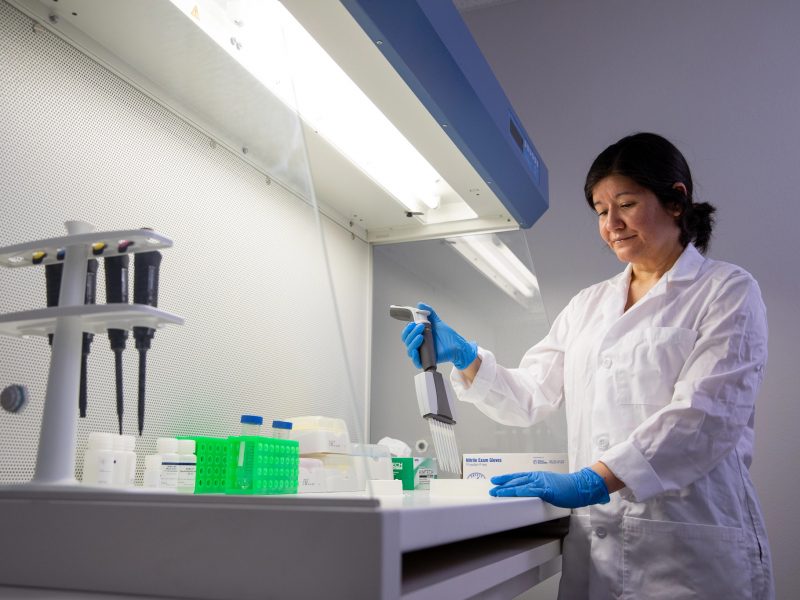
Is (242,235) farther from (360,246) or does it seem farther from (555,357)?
(555,357)

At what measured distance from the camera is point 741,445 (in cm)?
147

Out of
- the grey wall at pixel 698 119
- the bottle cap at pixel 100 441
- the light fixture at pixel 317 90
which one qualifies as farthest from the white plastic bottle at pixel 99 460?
the grey wall at pixel 698 119

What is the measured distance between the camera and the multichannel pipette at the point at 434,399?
4.61ft

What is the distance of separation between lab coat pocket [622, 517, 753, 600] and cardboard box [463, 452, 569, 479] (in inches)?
13.3

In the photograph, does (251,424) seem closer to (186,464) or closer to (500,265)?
(186,464)

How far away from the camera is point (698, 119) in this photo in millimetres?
2566

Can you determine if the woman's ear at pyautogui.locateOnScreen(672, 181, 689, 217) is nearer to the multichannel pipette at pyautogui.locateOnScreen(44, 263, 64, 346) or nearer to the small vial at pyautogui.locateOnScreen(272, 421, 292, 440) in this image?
the small vial at pyautogui.locateOnScreen(272, 421, 292, 440)

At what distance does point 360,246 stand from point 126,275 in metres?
1.16

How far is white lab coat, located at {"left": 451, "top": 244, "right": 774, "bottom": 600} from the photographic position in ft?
4.30

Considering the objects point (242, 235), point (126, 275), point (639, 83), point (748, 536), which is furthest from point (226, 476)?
point (639, 83)

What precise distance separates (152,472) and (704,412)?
1042mm

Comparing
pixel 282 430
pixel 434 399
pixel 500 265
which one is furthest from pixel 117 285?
pixel 500 265

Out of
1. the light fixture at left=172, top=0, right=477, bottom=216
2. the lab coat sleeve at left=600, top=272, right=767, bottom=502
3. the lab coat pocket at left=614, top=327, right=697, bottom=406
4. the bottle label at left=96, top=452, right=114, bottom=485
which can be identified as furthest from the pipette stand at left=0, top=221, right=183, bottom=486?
the lab coat pocket at left=614, top=327, right=697, bottom=406

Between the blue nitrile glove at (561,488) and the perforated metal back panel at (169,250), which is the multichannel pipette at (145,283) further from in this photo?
the blue nitrile glove at (561,488)
